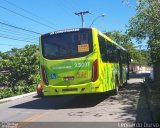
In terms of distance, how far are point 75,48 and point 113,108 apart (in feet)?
9.88

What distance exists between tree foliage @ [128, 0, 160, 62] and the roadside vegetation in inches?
462

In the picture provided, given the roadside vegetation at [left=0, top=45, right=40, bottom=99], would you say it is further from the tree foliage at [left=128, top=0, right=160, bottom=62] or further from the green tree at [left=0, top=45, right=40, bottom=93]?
the tree foliage at [left=128, top=0, right=160, bottom=62]

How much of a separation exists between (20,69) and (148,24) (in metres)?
18.1

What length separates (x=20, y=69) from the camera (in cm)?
3766

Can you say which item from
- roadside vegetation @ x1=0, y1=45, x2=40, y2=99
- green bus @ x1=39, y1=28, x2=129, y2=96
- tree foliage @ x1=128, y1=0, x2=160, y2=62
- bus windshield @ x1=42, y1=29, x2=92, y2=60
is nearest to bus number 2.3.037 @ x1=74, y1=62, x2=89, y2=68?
green bus @ x1=39, y1=28, x2=129, y2=96

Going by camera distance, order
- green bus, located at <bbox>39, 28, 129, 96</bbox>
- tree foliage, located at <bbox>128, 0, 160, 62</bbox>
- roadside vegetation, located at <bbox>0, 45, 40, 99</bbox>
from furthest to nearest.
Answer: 1. roadside vegetation, located at <bbox>0, 45, 40, 99</bbox>
2. tree foliage, located at <bbox>128, 0, 160, 62</bbox>
3. green bus, located at <bbox>39, 28, 129, 96</bbox>

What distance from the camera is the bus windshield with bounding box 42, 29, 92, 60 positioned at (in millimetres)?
15750

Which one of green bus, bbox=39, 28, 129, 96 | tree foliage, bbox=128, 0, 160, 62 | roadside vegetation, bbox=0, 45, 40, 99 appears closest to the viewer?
green bus, bbox=39, 28, 129, 96

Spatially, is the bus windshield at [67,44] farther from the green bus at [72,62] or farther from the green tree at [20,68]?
the green tree at [20,68]

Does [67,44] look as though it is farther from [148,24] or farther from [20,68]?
[20,68]

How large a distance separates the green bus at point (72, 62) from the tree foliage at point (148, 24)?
4.33 metres

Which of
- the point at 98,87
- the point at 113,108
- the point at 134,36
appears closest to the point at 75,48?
the point at 98,87

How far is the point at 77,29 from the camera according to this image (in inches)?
625

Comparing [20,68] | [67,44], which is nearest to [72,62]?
[67,44]
